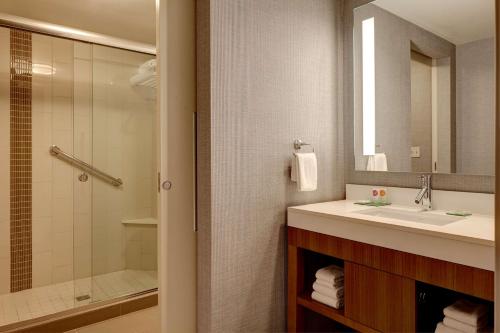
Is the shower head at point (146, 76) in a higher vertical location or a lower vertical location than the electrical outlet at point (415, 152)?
higher

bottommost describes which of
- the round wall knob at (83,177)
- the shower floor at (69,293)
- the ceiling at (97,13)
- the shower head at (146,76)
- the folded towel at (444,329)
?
the shower floor at (69,293)

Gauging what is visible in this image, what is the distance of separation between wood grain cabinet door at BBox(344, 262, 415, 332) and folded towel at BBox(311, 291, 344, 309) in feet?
0.26

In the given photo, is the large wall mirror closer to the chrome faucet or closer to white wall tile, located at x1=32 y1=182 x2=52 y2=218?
the chrome faucet

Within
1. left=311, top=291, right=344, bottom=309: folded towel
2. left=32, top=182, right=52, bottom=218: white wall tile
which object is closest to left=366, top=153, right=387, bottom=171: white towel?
left=311, top=291, right=344, bottom=309: folded towel

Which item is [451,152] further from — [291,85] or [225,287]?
[225,287]

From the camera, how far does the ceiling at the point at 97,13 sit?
2246mm

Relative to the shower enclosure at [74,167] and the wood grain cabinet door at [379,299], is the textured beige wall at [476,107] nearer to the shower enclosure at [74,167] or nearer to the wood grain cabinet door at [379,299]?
the wood grain cabinet door at [379,299]

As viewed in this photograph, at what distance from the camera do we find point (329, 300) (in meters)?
1.61

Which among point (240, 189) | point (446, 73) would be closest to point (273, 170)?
point (240, 189)

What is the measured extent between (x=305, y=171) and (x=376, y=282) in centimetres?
63

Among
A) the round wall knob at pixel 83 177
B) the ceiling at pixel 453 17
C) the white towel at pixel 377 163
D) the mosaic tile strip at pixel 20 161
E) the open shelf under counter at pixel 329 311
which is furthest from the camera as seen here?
the round wall knob at pixel 83 177

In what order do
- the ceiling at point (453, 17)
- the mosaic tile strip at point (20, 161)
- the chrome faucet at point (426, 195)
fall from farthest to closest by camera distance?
the mosaic tile strip at point (20, 161)
the chrome faucet at point (426, 195)
the ceiling at point (453, 17)

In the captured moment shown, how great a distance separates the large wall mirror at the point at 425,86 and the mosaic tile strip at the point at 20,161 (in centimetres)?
250

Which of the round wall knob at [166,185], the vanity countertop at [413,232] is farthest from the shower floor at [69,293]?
the vanity countertop at [413,232]
